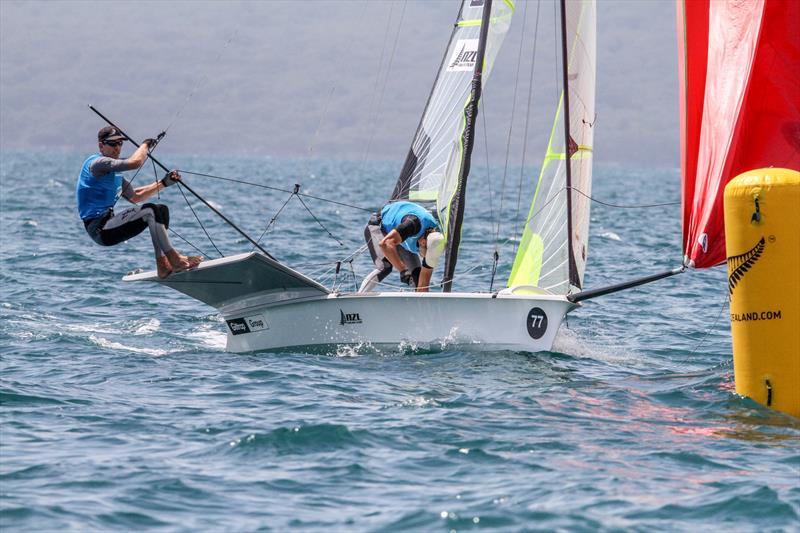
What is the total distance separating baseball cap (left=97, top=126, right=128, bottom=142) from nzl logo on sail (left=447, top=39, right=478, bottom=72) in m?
3.80

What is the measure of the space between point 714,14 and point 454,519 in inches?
219

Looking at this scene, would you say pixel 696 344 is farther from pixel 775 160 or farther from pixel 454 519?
pixel 454 519

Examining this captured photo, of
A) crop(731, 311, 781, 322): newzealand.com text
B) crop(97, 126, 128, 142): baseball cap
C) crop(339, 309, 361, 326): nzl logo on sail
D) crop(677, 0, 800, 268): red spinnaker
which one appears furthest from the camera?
crop(339, 309, 361, 326): nzl logo on sail

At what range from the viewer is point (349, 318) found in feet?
37.6

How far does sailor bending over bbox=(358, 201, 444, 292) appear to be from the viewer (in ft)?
38.8

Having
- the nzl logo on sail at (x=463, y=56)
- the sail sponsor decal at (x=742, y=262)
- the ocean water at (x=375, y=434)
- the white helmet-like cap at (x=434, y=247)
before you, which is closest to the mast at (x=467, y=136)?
the nzl logo on sail at (x=463, y=56)

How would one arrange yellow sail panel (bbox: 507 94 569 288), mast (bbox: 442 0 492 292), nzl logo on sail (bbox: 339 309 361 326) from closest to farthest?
nzl logo on sail (bbox: 339 309 361 326), yellow sail panel (bbox: 507 94 569 288), mast (bbox: 442 0 492 292)

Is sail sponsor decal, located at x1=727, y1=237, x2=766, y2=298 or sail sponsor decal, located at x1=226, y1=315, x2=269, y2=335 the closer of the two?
sail sponsor decal, located at x1=727, y1=237, x2=766, y2=298

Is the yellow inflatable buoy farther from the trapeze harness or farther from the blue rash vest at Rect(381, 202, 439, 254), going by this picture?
the trapeze harness

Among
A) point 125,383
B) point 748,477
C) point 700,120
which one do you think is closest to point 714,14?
point 700,120

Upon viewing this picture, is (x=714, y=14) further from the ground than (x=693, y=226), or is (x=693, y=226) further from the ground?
(x=714, y=14)

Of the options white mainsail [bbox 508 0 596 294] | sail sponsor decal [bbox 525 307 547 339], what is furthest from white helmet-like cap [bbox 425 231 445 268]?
sail sponsor decal [bbox 525 307 547 339]

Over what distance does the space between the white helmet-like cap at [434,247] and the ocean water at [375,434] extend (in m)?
1.01

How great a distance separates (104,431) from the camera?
8000 mm
